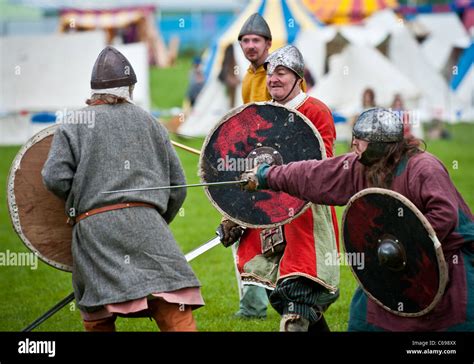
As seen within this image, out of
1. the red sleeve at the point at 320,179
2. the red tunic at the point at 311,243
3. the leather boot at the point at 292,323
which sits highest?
the red sleeve at the point at 320,179

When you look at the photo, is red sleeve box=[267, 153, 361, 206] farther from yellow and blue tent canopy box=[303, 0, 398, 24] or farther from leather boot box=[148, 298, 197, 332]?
yellow and blue tent canopy box=[303, 0, 398, 24]

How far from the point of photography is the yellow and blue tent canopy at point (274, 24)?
21.5 meters

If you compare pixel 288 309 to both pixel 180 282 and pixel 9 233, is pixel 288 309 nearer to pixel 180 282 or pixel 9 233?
pixel 180 282

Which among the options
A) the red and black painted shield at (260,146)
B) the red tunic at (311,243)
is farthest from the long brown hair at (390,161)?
the red tunic at (311,243)

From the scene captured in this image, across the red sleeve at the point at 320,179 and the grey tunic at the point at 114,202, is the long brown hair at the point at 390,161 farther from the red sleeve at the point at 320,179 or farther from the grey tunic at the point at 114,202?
the grey tunic at the point at 114,202

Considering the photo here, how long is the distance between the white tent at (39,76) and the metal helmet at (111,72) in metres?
15.1

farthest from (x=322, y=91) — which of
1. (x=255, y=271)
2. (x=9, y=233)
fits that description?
(x=255, y=271)

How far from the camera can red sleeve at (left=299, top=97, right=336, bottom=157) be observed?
20.6ft

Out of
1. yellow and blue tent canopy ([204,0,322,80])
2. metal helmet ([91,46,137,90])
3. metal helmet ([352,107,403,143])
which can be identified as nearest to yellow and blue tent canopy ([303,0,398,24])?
yellow and blue tent canopy ([204,0,322,80])

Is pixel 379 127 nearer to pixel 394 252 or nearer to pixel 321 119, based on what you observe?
pixel 394 252

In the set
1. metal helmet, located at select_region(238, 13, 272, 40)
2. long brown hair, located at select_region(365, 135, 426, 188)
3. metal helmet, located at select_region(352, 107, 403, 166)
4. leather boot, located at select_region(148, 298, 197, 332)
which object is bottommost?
leather boot, located at select_region(148, 298, 197, 332)

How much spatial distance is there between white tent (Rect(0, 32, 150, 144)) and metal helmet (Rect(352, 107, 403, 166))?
1595cm
